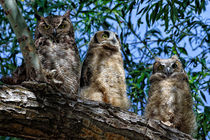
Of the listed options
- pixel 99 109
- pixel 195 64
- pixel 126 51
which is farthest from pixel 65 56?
pixel 195 64

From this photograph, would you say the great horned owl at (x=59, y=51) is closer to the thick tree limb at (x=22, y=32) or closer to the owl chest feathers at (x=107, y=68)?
the owl chest feathers at (x=107, y=68)

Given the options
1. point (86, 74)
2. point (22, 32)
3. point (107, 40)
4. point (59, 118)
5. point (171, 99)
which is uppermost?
point (107, 40)

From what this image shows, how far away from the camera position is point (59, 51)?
7.53 ft

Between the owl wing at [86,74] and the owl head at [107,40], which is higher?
the owl head at [107,40]

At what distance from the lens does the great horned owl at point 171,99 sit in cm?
241

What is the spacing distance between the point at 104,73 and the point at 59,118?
95 cm

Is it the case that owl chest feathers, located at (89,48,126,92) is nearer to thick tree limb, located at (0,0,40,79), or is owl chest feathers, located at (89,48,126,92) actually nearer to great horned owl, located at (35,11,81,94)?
great horned owl, located at (35,11,81,94)

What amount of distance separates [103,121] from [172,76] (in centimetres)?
120

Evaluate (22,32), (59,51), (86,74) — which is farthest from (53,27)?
(22,32)

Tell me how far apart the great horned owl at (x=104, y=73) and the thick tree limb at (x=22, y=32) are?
915mm

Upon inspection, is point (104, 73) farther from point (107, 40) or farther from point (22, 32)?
point (22, 32)

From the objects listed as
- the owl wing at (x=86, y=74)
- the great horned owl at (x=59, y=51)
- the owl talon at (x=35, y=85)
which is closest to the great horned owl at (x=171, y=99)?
the owl wing at (x=86, y=74)

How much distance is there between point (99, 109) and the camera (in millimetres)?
1658

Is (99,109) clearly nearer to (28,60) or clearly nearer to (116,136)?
(116,136)
